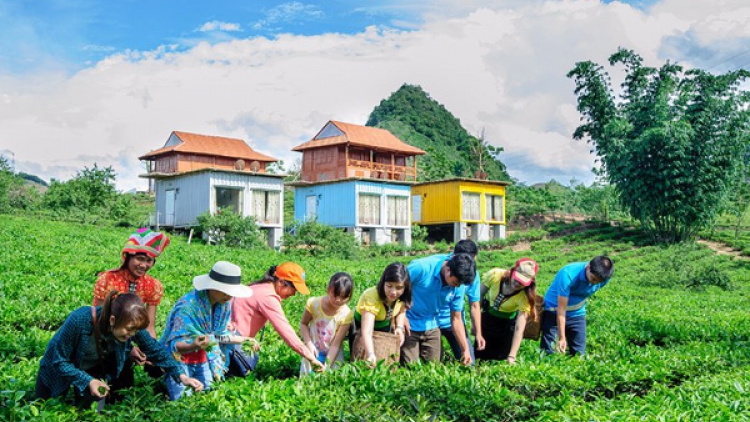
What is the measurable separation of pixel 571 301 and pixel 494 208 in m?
29.9

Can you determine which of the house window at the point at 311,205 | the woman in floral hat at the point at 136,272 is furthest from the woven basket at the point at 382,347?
the house window at the point at 311,205

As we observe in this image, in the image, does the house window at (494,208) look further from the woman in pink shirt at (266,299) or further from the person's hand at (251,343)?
the person's hand at (251,343)

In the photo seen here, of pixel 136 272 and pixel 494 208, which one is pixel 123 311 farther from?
pixel 494 208

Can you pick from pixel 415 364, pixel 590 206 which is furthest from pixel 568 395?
pixel 590 206

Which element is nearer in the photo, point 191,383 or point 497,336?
point 191,383

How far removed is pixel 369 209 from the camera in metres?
33.2

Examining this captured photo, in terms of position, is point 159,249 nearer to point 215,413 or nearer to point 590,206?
point 215,413

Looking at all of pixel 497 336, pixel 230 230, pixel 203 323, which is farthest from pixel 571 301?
pixel 230 230

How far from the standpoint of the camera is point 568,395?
588 cm

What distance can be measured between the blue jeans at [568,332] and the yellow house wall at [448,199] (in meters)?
27.3

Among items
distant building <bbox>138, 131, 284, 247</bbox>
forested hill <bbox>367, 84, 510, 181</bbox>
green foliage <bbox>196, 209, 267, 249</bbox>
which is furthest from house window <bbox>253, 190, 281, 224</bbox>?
forested hill <bbox>367, 84, 510, 181</bbox>

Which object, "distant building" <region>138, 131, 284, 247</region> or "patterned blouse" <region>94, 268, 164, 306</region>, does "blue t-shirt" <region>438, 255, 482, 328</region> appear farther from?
"distant building" <region>138, 131, 284, 247</region>

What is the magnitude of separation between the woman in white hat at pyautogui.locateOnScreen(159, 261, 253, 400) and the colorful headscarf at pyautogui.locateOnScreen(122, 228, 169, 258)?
1.57 ft

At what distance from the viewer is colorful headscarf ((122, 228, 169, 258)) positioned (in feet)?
17.2
